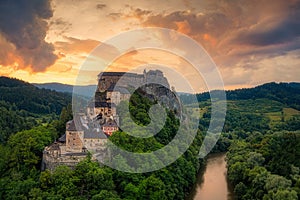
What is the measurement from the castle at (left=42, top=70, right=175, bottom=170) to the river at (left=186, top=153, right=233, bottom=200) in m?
10.8

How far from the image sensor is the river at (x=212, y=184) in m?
34.8

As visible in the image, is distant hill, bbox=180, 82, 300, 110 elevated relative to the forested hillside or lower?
elevated

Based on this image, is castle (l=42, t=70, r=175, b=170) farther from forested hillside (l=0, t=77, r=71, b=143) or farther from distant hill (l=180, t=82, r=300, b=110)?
distant hill (l=180, t=82, r=300, b=110)

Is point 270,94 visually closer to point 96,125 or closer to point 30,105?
point 30,105

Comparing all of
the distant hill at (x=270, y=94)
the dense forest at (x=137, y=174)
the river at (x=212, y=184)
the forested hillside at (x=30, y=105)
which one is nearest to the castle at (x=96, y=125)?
the dense forest at (x=137, y=174)

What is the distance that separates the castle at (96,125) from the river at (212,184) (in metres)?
10.8

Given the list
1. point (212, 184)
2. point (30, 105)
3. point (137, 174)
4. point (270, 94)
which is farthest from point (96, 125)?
point (270, 94)

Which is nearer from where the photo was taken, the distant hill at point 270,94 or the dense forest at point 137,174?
the dense forest at point 137,174

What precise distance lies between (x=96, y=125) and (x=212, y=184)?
15114 mm

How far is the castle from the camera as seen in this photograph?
28.0m

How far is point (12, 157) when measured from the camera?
3019cm

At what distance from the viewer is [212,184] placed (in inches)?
1543

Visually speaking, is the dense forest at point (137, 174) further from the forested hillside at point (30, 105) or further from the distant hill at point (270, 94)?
the distant hill at point (270, 94)

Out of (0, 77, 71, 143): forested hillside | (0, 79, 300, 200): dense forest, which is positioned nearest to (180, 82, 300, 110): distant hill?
(0, 77, 71, 143): forested hillside
